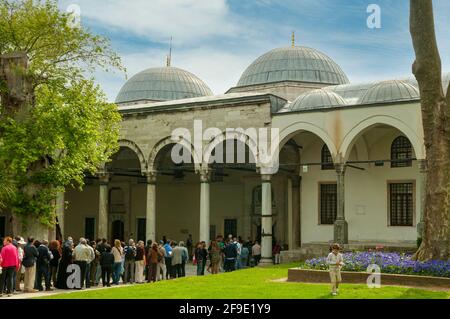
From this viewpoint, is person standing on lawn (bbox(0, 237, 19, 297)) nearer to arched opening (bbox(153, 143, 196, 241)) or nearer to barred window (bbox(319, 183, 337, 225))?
barred window (bbox(319, 183, 337, 225))

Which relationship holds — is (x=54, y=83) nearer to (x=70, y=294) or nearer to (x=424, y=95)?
(x=70, y=294)

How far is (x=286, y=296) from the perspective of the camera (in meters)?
11.2

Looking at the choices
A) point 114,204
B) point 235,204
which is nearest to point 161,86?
point 114,204

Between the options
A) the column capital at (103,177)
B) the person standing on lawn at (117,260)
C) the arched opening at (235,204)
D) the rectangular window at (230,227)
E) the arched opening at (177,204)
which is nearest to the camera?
the person standing on lawn at (117,260)

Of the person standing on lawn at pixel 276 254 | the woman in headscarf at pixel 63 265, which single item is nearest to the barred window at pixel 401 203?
the person standing on lawn at pixel 276 254

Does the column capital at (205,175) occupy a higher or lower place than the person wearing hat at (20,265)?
higher

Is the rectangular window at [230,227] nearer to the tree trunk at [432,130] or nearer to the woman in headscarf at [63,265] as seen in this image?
the woman in headscarf at [63,265]

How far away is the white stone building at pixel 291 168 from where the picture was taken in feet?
65.7

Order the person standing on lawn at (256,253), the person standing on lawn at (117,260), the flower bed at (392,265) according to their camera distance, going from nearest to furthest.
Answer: the flower bed at (392,265) < the person standing on lawn at (117,260) < the person standing on lawn at (256,253)

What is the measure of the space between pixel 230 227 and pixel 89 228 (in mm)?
7977

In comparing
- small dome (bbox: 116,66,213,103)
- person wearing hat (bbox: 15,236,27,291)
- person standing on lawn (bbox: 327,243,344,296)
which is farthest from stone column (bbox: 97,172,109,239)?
person standing on lawn (bbox: 327,243,344,296)

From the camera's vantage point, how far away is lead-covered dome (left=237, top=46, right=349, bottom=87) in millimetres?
29500

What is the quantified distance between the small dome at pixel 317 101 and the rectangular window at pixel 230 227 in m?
7.83

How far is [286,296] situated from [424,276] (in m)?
2.97
